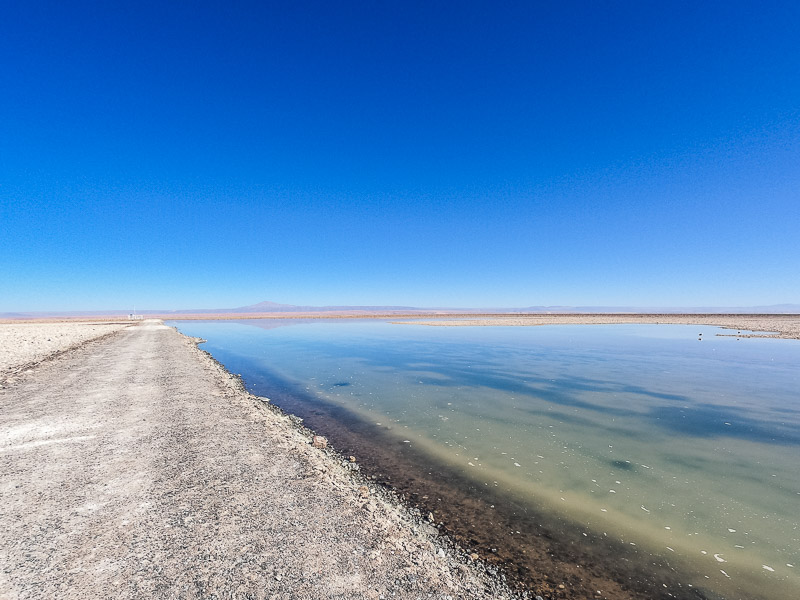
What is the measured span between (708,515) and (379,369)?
16.3 metres

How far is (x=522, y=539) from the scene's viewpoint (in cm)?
588

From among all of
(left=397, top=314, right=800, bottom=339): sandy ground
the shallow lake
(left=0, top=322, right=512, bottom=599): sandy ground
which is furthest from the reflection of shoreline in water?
(left=397, top=314, right=800, bottom=339): sandy ground

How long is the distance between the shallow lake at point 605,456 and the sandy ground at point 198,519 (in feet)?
5.14

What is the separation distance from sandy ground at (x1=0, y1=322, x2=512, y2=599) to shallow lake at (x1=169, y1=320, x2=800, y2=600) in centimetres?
157

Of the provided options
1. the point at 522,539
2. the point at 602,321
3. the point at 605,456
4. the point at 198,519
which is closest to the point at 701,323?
the point at 602,321

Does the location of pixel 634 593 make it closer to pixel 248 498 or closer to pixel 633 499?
pixel 633 499

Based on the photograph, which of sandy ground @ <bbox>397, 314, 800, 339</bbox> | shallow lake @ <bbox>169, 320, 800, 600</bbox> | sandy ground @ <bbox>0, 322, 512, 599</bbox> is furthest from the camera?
sandy ground @ <bbox>397, 314, 800, 339</bbox>

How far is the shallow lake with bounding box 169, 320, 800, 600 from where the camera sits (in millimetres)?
5562

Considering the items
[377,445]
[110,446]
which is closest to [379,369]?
[377,445]

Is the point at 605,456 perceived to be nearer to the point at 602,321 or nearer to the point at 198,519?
the point at 198,519

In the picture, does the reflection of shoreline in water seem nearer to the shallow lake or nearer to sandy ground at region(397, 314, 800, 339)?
the shallow lake

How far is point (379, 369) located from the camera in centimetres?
2120

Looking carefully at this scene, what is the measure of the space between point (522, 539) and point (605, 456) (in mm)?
4605

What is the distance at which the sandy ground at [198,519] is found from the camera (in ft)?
13.2
